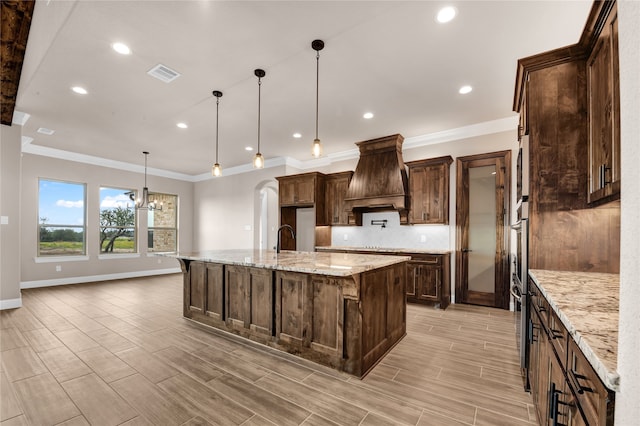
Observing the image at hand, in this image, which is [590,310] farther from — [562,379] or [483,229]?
[483,229]

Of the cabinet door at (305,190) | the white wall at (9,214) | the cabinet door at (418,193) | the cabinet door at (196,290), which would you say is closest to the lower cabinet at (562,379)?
the cabinet door at (418,193)

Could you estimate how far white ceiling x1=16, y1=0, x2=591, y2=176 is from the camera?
2365 mm

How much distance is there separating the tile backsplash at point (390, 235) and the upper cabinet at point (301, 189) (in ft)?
2.99

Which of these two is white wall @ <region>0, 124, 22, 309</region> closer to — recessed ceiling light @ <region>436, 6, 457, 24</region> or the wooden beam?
the wooden beam

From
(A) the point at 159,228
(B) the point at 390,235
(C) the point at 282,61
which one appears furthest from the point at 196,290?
(A) the point at 159,228

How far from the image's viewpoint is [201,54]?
9.55ft

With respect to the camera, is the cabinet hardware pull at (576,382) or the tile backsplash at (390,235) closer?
the cabinet hardware pull at (576,382)

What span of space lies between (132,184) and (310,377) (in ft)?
24.8

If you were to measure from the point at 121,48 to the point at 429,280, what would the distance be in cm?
495

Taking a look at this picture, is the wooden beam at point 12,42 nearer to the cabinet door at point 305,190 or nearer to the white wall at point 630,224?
the white wall at point 630,224

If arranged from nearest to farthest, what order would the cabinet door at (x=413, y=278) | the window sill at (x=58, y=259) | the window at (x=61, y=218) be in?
the cabinet door at (x=413, y=278) < the window sill at (x=58, y=259) < the window at (x=61, y=218)

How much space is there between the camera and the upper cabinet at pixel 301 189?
6172 mm

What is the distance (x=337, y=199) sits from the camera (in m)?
6.21

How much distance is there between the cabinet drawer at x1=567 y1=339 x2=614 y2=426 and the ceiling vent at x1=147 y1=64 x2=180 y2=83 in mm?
3962
